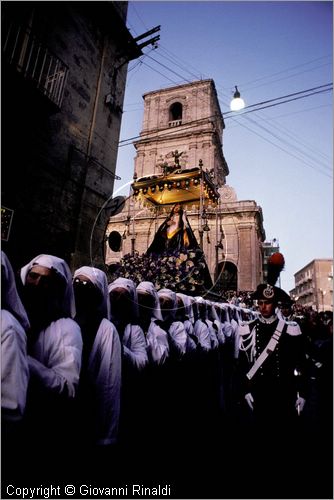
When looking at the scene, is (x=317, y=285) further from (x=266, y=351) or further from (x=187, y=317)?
(x=266, y=351)

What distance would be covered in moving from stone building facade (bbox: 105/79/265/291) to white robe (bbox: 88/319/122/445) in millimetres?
17974

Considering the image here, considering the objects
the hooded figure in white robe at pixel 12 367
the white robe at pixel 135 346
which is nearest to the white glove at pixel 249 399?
the white robe at pixel 135 346

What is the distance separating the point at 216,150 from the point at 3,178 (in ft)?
77.4

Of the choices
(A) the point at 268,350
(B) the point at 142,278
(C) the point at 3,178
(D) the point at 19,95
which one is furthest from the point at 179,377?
(D) the point at 19,95

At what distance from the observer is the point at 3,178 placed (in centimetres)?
641

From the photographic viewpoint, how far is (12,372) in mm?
1450

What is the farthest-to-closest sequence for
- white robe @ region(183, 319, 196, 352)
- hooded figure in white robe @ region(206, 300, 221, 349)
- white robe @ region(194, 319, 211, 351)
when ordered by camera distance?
1. hooded figure in white robe @ region(206, 300, 221, 349)
2. white robe @ region(194, 319, 211, 351)
3. white robe @ region(183, 319, 196, 352)

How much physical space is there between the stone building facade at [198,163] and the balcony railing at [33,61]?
41.5ft

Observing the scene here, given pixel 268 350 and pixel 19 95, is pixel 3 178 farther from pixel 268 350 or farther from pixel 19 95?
pixel 268 350

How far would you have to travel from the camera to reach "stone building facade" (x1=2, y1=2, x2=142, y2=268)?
6414 mm

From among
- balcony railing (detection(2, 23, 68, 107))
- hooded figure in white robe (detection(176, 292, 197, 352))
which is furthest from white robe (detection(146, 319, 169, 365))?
balcony railing (detection(2, 23, 68, 107))

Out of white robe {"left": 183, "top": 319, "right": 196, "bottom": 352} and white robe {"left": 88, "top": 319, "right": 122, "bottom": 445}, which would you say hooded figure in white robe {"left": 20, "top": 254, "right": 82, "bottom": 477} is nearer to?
white robe {"left": 88, "top": 319, "right": 122, "bottom": 445}

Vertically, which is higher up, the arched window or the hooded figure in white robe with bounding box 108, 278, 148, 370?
the arched window

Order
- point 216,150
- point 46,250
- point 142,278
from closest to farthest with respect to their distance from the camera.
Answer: point 142,278, point 46,250, point 216,150
